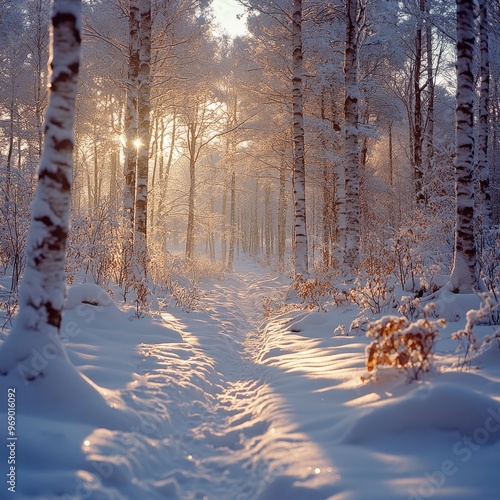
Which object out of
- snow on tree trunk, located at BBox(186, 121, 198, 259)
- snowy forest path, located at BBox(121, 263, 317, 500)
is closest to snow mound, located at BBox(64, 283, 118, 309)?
snowy forest path, located at BBox(121, 263, 317, 500)

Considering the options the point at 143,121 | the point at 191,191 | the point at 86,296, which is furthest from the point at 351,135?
the point at 191,191

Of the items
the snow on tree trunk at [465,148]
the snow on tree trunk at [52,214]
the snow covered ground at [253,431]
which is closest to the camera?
the snow covered ground at [253,431]

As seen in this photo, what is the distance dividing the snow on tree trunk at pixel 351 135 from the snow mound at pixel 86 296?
231 inches

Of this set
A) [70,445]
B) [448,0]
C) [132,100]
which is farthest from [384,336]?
[448,0]

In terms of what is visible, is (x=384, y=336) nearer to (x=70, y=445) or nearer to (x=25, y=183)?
(x=70, y=445)

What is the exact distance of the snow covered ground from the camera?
6.30 feet

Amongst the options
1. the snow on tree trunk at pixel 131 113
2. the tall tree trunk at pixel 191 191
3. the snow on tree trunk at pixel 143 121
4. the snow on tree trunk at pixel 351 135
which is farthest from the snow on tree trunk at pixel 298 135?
the tall tree trunk at pixel 191 191

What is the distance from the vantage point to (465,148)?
5383 millimetres

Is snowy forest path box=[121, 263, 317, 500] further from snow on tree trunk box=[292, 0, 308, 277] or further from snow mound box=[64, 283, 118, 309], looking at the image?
snow on tree trunk box=[292, 0, 308, 277]

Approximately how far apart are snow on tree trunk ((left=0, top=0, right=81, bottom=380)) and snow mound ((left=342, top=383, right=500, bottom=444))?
2296 mm

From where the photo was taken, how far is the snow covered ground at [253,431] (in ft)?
6.30

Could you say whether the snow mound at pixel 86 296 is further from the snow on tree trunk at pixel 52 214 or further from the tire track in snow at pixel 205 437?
the snow on tree trunk at pixel 52 214

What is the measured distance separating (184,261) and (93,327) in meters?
8.77

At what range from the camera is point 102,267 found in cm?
760
